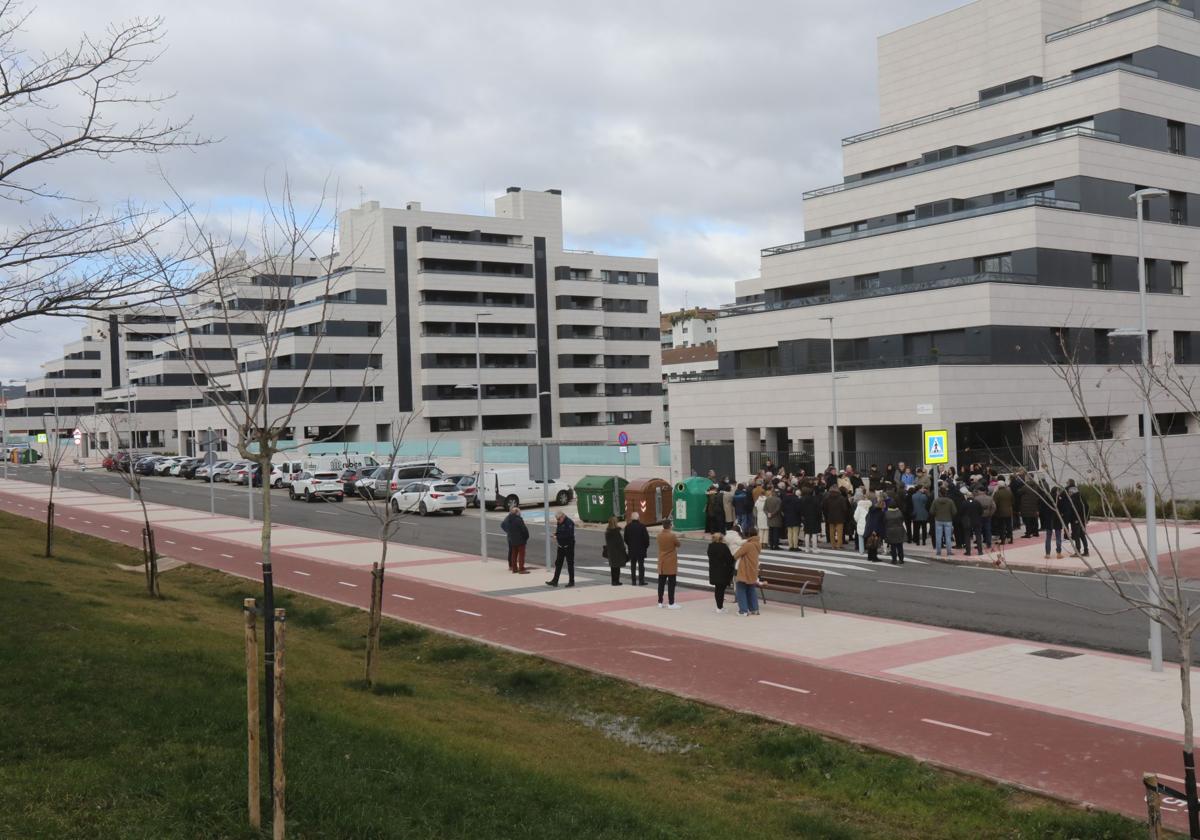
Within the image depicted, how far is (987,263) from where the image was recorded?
42062 millimetres

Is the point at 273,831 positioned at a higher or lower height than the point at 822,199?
lower

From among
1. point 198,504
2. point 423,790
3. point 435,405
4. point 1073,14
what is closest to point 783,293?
point 1073,14

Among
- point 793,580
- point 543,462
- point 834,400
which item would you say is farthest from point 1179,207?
point 793,580

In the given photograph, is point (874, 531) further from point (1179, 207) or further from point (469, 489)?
point (1179, 207)

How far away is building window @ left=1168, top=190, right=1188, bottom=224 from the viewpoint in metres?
45.3

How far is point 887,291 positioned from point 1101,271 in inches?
338

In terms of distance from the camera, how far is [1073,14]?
49.0 m

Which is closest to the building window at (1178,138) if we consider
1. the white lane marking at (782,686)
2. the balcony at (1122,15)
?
the balcony at (1122,15)

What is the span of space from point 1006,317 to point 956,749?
32789 mm

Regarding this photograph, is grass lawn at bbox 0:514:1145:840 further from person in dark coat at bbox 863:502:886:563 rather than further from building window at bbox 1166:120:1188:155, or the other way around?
building window at bbox 1166:120:1188:155

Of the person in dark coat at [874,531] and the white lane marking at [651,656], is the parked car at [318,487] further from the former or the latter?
the white lane marking at [651,656]

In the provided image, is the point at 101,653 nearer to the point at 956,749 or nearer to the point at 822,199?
the point at 956,749

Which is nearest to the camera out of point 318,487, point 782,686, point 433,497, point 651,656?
point 782,686

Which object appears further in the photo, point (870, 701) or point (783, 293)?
point (783, 293)
